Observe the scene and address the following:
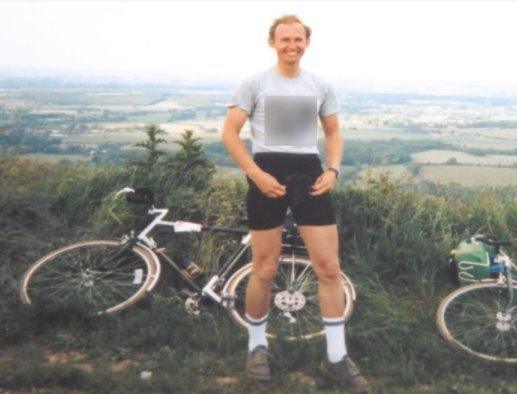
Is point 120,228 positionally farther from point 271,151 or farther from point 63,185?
point 271,151

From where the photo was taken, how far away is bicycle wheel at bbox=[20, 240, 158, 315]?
4.42 m

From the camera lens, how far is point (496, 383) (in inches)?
140

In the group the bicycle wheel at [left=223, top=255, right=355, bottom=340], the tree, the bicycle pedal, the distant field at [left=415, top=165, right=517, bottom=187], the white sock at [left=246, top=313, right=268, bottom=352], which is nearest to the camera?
the white sock at [left=246, top=313, right=268, bottom=352]

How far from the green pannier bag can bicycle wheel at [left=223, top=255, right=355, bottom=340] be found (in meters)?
0.92

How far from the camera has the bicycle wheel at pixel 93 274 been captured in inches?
174

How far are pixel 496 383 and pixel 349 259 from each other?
1842 mm

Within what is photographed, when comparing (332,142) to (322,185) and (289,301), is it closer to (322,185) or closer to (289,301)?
(322,185)

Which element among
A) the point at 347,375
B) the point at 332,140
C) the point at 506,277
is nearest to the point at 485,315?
the point at 506,277

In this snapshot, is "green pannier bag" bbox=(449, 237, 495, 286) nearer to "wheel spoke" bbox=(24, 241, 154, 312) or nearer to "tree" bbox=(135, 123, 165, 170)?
"wheel spoke" bbox=(24, 241, 154, 312)

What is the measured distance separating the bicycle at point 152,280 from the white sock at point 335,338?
67 centimetres

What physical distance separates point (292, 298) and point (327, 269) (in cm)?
106

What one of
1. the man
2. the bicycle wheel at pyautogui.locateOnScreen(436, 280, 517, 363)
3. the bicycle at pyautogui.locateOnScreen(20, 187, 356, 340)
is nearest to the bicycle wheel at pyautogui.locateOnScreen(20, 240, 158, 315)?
the bicycle at pyautogui.locateOnScreen(20, 187, 356, 340)

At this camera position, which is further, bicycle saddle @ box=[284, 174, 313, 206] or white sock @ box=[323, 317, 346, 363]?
white sock @ box=[323, 317, 346, 363]

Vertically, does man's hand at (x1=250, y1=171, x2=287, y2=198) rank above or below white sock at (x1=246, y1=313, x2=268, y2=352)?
above
